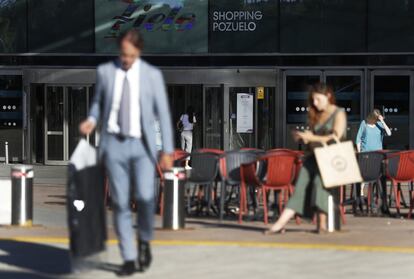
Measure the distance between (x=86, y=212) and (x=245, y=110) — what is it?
1752 cm

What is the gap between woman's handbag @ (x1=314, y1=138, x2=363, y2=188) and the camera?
10.2 meters

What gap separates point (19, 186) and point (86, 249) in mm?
3728

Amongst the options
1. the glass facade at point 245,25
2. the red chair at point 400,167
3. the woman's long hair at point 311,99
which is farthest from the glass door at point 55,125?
the woman's long hair at point 311,99

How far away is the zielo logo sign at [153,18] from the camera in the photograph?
26125mm

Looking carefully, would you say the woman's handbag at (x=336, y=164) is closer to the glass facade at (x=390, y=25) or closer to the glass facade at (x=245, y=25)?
the glass facade at (x=390, y=25)

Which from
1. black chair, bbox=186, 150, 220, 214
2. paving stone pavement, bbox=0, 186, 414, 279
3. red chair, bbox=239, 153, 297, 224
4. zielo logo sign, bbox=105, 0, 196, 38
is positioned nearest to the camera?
paving stone pavement, bbox=0, 186, 414, 279

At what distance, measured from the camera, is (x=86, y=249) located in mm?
7828

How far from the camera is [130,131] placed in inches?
303

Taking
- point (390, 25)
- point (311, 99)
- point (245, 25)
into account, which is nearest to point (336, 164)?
point (311, 99)

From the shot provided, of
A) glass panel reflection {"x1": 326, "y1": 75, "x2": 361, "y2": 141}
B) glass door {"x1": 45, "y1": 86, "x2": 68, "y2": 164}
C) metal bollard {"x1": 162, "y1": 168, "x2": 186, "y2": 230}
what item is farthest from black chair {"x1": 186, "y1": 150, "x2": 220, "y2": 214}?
glass door {"x1": 45, "y1": 86, "x2": 68, "y2": 164}

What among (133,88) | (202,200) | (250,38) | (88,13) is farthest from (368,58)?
(133,88)

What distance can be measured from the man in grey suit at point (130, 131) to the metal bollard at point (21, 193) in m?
3.74

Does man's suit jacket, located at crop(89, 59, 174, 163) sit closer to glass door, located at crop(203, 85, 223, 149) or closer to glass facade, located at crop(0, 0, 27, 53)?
glass door, located at crop(203, 85, 223, 149)

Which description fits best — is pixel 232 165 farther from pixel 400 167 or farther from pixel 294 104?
pixel 294 104
